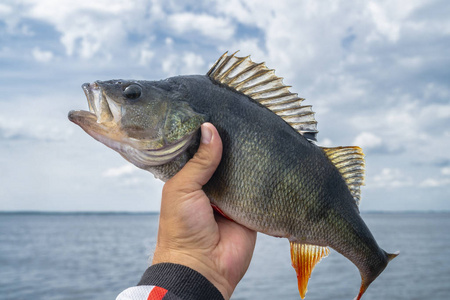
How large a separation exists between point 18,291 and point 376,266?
76.5ft

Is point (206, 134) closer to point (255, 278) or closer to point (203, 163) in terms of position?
point (203, 163)

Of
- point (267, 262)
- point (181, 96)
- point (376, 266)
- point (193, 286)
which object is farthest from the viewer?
point (267, 262)

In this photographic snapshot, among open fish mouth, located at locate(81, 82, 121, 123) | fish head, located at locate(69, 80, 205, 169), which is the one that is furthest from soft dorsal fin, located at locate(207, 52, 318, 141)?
open fish mouth, located at locate(81, 82, 121, 123)

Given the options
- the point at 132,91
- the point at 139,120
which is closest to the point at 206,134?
the point at 139,120

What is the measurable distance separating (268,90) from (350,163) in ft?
2.78

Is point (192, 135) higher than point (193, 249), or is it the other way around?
point (192, 135)

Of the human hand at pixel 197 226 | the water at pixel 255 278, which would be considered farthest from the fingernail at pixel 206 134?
the water at pixel 255 278

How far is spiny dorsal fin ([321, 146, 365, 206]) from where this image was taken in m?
3.10

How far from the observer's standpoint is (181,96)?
282 cm

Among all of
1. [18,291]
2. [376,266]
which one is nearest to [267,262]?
[18,291]

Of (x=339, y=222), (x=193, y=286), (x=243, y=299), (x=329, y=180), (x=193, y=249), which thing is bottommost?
(x=243, y=299)

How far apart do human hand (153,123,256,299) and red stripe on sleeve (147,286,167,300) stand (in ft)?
0.93

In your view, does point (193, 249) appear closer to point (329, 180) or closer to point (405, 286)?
point (329, 180)

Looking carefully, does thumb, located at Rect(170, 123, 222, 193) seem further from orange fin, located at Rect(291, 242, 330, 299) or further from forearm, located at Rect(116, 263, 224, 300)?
orange fin, located at Rect(291, 242, 330, 299)
